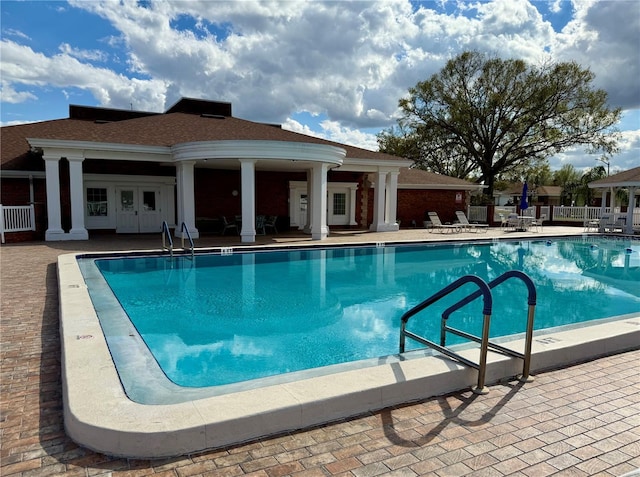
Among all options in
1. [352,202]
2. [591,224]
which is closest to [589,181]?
[591,224]

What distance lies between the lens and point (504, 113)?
33.9 metres

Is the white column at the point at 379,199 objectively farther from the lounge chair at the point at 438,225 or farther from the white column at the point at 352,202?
the lounge chair at the point at 438,225

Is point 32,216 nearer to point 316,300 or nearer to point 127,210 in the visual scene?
point 127,210

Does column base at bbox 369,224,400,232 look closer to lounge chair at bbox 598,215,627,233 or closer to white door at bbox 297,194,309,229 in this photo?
white door at bbox 297,194,309,229

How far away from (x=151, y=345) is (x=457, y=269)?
29.7 ft

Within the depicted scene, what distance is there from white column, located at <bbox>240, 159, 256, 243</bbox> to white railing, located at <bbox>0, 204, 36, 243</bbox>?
7.58 m

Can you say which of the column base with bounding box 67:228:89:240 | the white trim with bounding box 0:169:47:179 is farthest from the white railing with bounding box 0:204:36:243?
the white trim with bounding box 0:169:47:179

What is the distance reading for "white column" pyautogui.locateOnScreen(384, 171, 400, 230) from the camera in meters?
20.7

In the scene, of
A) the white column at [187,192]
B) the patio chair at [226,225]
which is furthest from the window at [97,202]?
the patio chair at [226,225]

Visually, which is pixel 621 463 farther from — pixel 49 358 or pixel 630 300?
pixel 630 300

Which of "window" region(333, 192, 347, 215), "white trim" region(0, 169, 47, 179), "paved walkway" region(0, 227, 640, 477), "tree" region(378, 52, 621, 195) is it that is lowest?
"paved walkway" region(0, 227, 640, 477)

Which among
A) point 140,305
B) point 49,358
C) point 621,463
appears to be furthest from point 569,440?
point 140,305

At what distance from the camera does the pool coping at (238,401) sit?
277cm

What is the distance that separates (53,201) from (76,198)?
724 millimetres
